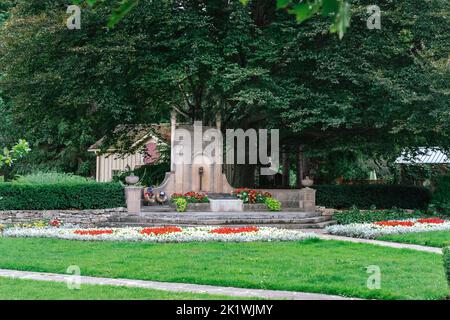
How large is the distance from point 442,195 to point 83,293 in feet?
65.1

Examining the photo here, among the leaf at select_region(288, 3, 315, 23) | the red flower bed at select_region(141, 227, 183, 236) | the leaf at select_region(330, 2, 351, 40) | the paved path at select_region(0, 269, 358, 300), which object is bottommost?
the paved path at select_region(0, 269, 358, 300)

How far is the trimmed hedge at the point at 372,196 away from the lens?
1145 inches

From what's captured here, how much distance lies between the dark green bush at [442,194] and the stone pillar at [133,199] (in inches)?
464

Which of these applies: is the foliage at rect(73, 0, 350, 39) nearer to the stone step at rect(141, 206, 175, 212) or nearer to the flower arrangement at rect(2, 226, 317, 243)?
the flower arrangement at rect(2, 226, 317, 243)

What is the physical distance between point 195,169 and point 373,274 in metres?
14.9

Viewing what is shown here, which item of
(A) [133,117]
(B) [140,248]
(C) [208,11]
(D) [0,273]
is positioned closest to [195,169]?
(A) [133,117]

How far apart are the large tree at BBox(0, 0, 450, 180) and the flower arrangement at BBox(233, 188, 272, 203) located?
8.49 ft

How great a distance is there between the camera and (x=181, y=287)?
10.5m

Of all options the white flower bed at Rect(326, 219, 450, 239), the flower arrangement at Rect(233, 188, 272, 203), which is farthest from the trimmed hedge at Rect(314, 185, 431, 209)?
the white flower bed at Rect(326, 219, 450, 239)

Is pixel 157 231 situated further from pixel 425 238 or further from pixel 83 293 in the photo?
pixel 83 293

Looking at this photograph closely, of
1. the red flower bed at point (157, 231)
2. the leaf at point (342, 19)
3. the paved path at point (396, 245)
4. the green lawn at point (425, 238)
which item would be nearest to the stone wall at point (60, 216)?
the red flower bed at point (157, 231)

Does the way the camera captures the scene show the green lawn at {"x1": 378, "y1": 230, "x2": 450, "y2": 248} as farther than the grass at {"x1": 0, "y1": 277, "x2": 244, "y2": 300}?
Yes

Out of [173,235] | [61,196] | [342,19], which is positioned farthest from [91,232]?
[342,19]

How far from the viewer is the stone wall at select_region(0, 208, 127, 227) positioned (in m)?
23.6
